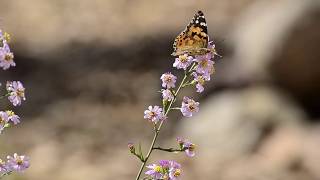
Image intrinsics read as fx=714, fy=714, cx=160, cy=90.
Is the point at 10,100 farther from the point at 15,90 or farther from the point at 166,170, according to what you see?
the point at 166,170

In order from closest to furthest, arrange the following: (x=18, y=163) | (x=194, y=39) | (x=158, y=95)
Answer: (x=18, y=163) → (x=194, y=39) → (x=158, y=95)

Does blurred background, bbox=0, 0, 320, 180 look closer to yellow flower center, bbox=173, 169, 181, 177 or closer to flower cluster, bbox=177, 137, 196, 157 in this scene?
flower cluster, bbox=177, 137, 196, 157

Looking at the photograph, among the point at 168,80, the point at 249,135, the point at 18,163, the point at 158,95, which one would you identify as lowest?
the point at 18,163

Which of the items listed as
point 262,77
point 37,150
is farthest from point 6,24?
point 262,77

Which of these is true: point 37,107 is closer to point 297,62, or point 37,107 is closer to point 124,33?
point 124,33

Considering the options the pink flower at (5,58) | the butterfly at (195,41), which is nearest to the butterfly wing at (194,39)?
the butterfly at (195,41)

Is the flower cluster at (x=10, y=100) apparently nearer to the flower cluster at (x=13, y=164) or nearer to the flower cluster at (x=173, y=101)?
the flower cluster at (x=13, y=164)

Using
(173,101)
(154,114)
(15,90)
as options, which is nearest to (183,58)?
(173,101)

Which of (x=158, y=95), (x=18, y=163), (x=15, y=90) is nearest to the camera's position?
(x=18, y=163)
